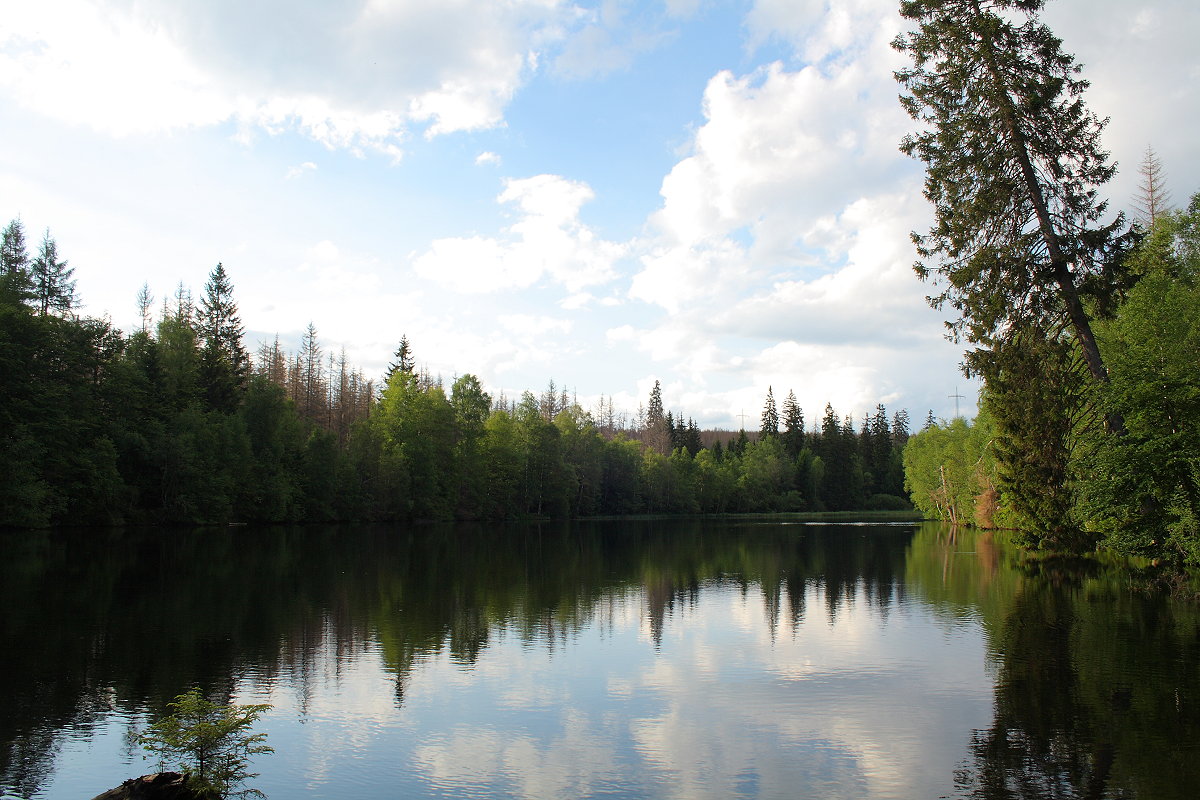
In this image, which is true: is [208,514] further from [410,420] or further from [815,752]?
[815,752]

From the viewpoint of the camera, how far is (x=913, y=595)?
2570 centimetres

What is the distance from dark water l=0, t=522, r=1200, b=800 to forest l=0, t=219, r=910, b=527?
1138 inches

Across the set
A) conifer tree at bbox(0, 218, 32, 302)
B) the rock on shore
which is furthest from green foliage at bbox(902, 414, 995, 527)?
conifer tree at bbox(0, 218, 32, 302)

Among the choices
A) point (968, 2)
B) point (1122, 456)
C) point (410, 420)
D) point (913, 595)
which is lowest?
point (913, 595)

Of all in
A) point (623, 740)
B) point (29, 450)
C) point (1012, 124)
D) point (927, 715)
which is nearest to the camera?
point (623, 740)

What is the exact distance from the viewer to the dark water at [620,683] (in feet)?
30.1

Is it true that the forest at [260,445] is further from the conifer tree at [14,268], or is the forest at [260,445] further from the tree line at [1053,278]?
the tree line at [1053,278]

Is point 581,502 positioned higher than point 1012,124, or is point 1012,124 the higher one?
point 1012,124

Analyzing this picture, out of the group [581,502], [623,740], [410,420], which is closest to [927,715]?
[623,740]

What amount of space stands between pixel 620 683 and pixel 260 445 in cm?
6266

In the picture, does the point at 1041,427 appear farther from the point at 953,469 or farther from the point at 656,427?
the point at 656,427

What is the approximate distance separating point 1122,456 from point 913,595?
7949 mm

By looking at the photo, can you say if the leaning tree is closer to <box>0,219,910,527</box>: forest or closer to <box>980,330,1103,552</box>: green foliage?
<box>980,330,1103,552</box>: green foliage

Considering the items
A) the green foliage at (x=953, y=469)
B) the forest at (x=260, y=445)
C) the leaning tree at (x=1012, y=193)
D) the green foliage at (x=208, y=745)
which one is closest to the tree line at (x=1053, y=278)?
the leaning tree at (x=1012, y=193)
